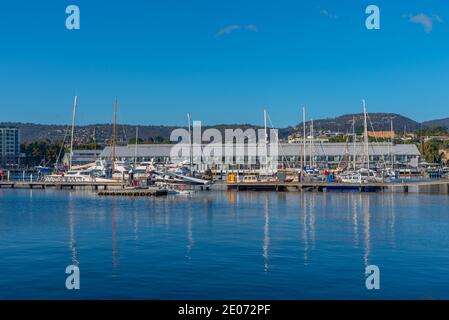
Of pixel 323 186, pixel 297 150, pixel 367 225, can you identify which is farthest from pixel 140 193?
pixel 297 150

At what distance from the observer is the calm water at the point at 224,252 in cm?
2506

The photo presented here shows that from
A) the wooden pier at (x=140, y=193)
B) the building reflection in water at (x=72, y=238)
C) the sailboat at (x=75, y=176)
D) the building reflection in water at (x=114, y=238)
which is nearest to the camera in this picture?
the building reflection in water at (x=114, y=238)

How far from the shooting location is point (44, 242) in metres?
37.6

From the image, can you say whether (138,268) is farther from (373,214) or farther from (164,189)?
(164,189)

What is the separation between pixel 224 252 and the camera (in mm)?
33531

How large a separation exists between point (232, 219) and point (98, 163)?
7047 centimetres

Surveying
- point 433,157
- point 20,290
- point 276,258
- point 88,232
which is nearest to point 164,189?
point 88,232

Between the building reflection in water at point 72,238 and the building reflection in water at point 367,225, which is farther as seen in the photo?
the building reflection in water at point 367,225

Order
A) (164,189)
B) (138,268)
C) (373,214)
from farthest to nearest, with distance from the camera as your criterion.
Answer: (164,189), (373,214), (138,268)

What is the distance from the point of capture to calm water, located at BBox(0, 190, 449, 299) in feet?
82.2

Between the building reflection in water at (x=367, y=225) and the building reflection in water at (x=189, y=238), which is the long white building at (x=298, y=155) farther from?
the building reflection in water at (x=189, y=238)

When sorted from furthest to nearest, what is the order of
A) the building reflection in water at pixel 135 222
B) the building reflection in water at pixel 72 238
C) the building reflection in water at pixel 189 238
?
the building reflection in water at pixel 135 222, the building reflection in water at pixel 189 238, the building reflection in water at pixel 72 238

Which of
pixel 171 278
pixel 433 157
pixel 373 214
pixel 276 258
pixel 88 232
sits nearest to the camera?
pixel 171 278

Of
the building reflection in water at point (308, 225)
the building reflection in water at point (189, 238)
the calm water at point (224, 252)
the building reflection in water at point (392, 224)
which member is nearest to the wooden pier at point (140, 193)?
the building reflection in water at point (308, 225)
